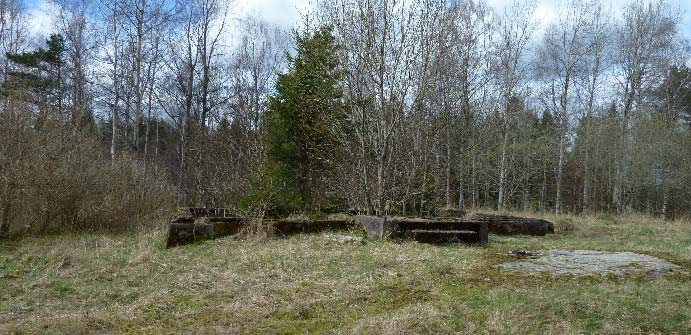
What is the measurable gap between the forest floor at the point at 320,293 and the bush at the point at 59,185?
275 cm

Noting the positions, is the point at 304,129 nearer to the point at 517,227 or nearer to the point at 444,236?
the point at 517,227

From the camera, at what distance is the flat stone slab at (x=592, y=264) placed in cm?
646

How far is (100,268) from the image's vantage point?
7465 millimetres

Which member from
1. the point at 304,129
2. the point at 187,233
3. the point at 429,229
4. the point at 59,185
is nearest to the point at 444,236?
the point at 429,229

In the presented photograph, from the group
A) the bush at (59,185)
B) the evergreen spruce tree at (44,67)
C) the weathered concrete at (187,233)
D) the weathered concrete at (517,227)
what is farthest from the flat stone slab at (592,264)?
the evergreen spruce tree at (44,67)

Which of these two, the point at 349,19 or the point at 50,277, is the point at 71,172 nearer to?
the point at 50,277

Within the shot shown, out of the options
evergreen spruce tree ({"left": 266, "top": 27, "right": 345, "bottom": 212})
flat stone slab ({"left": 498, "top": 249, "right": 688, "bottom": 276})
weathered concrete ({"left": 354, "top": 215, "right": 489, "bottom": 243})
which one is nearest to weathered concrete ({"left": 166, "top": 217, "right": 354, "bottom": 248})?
weathered concrete ({"left": 354, "top": 215, "right": 489, "bottom": 243})

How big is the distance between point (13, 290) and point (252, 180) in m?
8.24

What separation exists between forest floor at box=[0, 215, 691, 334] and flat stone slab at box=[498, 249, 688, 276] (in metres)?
0.30

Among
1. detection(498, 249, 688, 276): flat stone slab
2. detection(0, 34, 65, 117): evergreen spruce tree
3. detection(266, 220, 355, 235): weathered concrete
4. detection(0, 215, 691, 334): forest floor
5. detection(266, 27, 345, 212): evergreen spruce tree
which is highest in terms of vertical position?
detection(0, 34, 65, 117): evergreen spruce tree

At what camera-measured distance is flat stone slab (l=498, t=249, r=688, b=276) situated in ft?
21.2

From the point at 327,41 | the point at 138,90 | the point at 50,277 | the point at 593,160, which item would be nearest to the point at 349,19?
the point at 327,41

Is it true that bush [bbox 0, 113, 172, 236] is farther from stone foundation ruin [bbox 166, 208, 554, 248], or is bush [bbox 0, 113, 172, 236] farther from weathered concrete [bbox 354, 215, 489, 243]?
weathered concrete [bbox 354, 215, 489, 243]

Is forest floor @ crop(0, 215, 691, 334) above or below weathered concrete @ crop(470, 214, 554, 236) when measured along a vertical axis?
below
